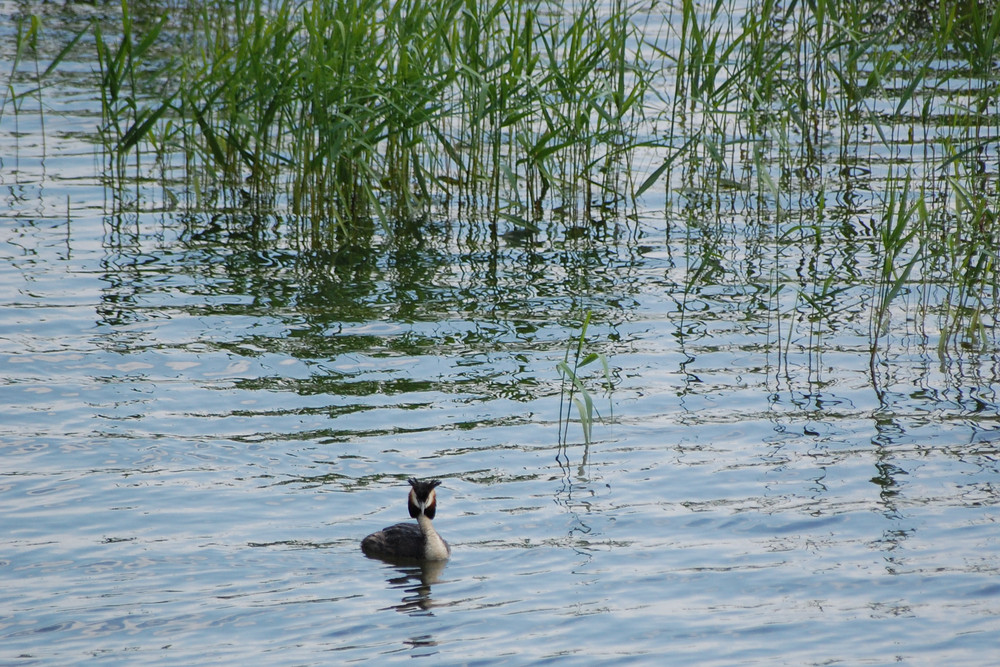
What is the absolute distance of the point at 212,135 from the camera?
984cm

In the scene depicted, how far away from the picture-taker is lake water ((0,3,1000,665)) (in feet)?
16.8

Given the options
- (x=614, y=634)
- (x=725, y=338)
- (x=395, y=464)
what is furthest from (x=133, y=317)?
(x=614, y=634)

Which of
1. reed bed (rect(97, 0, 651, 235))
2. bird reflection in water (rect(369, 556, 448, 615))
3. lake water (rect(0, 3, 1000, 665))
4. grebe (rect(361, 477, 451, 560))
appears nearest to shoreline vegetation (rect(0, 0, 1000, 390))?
reed bed (rect(97, 0, 651, 235))

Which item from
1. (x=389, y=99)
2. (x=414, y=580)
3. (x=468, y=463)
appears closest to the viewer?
(x=414, y=580)

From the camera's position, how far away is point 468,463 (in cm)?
662

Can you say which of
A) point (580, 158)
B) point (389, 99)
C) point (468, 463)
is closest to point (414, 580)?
point (468, 463)

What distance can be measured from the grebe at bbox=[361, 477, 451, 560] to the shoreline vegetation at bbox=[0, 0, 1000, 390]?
292cm

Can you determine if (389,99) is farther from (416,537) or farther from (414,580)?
(414,580)

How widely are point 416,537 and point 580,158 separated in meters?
5.36

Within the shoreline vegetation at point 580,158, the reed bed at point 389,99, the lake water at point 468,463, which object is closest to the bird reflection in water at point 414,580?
the lake water at point 468,463

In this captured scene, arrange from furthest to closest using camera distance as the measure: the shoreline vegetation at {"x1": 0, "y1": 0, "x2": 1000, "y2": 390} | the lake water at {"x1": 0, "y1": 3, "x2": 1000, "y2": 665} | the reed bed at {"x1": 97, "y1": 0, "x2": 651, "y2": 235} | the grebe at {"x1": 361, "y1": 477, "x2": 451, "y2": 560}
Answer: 1. the reed bed at {"x1": 97, "y1": 0, "x2": 651, "y2": 235}
2. the shoreline vegetation at {"x1": 0, "y1": 0, "x2": 1000, "y2": 390}
3. the grebe at {"x1": 361, "y1": 477, "x2": 451, "y2": 560}
4. the lake water at {"x1": 0, "y1": 3, "x2": 1000, "y2": 665}

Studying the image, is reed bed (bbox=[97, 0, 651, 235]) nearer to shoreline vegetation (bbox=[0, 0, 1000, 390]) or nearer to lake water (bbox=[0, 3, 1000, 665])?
shoreline vegetation (bbox=[0, 0, 1000, 390])

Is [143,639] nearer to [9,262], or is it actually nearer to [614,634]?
[614,634]

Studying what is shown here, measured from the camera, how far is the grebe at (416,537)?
5716 mm
